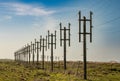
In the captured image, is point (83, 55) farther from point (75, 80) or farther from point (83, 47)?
point (75, 80)

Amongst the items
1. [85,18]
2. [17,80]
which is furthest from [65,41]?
[17,80]

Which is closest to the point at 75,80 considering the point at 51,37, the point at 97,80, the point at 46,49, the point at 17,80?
the point at 97,80

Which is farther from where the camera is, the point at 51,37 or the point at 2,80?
the point at 51,37

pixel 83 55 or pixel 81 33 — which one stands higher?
pixel 81 33

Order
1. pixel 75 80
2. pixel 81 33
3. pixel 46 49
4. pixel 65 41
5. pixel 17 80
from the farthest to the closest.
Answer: pixel 46 49
pixel 65 41
pixel 81 33
pixel 17 80
pixel 75 80

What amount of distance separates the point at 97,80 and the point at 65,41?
22.8 metres

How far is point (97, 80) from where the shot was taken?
38.4 meters

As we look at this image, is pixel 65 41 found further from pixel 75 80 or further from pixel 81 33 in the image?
pixel 75 80

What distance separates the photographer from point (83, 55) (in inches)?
1671

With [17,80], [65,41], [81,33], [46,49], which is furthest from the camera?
[46,49]

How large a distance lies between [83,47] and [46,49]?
36917 mm

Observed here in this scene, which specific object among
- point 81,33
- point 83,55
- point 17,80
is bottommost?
point 17,80

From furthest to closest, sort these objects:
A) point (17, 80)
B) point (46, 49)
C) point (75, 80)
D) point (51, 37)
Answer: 1. point (46, 49)
2. point (51, 37)
3. point (17, 80)
4. point (75, 80)

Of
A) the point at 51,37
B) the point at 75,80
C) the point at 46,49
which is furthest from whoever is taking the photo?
the point at 46,49
